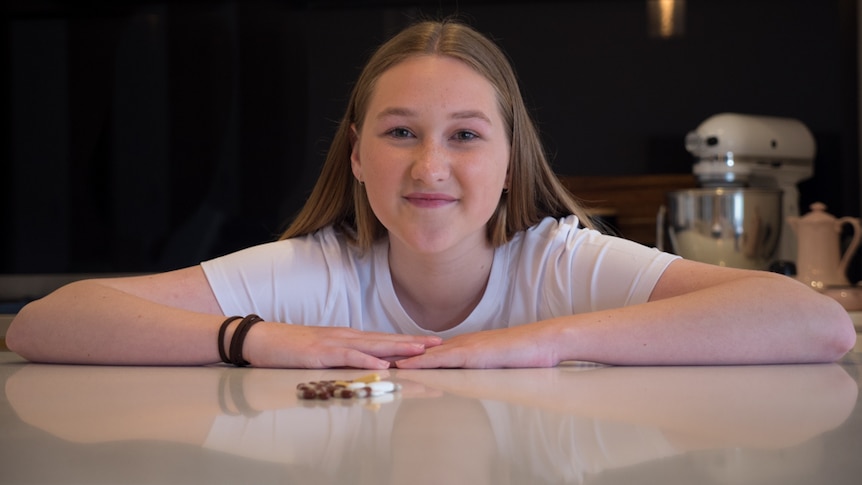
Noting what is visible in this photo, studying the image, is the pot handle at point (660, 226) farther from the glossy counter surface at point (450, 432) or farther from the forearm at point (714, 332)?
the glossy counter surface at point (450, 432)

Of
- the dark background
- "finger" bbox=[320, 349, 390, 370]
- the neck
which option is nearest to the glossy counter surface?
"finger" bbox=[320, 349, 390, 370]

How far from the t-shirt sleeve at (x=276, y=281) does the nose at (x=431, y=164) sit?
26 cm

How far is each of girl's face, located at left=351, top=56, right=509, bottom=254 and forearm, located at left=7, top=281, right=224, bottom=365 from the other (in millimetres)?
288

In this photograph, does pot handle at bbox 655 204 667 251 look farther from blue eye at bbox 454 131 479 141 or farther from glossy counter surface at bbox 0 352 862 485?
glossy counter surface at bbox 0 352 862 485

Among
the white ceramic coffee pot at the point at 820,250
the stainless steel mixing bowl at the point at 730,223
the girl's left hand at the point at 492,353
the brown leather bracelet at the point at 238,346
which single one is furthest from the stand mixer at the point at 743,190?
the brown leather bracelet at the point at 238,346

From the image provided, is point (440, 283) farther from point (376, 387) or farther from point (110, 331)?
point (376, 387)

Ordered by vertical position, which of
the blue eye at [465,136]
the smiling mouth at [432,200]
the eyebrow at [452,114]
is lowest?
the smiling mouth at [432,200]

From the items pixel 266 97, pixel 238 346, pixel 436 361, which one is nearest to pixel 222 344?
pixel 238 346

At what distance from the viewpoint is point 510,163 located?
1.46 metres

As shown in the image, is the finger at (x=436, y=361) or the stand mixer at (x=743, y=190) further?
the stand mixer at (x=743, y=190)

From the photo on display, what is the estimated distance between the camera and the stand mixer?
235 centimetres

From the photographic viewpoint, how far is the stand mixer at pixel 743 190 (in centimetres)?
235

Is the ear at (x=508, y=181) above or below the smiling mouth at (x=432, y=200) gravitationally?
above

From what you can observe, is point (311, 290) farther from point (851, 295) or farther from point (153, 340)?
point (851, 295)
